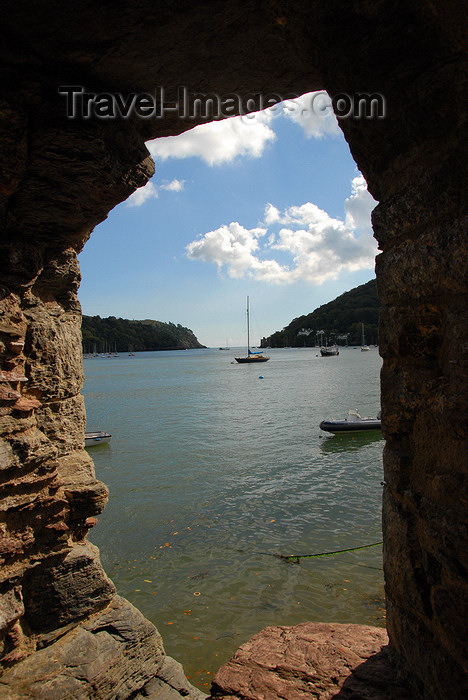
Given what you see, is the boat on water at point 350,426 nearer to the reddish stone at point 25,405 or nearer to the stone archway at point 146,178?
the stone archway at point 146,178

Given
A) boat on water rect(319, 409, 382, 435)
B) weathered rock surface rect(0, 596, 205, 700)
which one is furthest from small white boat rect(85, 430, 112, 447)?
weathered rock surface rect(0, 596, 205, 700)

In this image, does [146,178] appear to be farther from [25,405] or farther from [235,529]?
[235,529]

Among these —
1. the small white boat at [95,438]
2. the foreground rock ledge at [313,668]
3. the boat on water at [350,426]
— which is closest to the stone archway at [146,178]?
the foreground rock ledge at [313,668]

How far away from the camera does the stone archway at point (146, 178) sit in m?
2.07

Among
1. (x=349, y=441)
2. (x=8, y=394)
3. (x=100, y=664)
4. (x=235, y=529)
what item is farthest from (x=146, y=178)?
(x=349, y=441)

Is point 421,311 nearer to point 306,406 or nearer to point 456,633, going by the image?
point 456,633

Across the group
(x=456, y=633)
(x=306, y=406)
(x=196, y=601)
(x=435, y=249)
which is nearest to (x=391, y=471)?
(x=456, y=633)

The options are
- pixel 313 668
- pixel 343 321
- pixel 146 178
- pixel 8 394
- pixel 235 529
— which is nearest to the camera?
pixel 313 668

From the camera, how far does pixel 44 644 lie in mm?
3922

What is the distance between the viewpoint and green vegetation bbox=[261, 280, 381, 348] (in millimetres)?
121812

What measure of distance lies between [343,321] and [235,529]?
428ft

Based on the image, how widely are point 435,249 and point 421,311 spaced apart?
0.33 m

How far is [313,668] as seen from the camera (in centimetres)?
291

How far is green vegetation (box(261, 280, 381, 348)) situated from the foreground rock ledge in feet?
352
